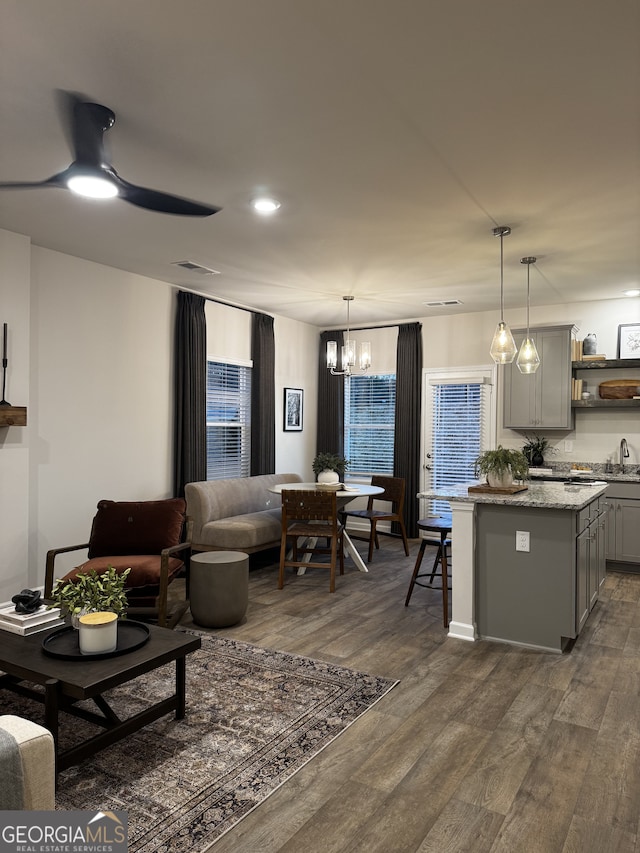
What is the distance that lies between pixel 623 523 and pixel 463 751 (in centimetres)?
394

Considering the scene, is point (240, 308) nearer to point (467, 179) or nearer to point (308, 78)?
point (467, 179)

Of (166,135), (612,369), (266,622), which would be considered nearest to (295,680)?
(266,622)

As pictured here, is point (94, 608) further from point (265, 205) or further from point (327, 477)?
point (327, 477)

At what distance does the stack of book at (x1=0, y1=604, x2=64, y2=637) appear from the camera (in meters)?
2.78

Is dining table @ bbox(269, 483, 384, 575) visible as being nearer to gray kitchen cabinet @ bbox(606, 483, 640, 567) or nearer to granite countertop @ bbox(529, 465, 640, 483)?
granite countertop @ bbox(529, 465, 640, 483)

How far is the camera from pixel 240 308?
6766 mm

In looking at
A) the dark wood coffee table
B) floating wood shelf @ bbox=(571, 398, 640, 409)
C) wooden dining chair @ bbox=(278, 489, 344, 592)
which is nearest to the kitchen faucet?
floating wood shelf @ bbox=(571, 398, 640, 409)

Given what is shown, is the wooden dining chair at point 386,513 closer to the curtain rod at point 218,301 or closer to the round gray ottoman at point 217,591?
the round gray ottoman at point 217,591

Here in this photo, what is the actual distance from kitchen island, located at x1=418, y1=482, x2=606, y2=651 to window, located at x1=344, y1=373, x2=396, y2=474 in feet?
12.3

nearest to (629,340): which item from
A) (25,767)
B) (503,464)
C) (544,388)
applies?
(544,388)

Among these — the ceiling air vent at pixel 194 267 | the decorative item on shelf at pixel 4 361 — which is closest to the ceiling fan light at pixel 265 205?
the ceiling air vent at pixel 194 267

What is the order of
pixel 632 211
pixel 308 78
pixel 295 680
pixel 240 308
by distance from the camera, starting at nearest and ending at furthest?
pixel 308 78 < pixel 295 680 < pixel 632 211 < pixel 240 308

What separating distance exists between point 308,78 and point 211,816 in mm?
2819

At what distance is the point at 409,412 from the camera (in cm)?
750
